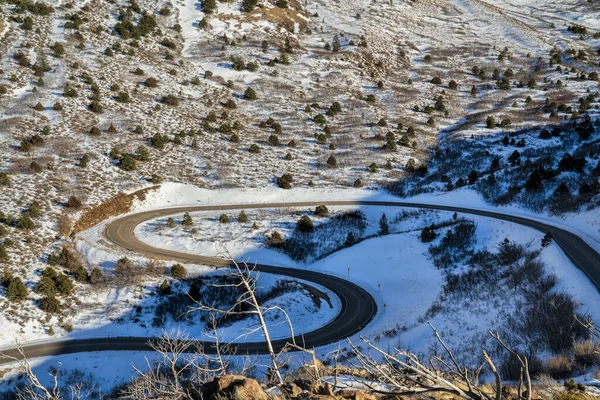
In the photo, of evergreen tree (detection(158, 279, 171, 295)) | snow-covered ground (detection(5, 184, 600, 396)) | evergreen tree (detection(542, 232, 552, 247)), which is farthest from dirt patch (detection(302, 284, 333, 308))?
evergreen tree (detection(542, 232, 552, 247))

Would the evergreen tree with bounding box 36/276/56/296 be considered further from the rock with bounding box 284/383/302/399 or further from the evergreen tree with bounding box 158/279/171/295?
the rock with bounding box 284/383/302/399

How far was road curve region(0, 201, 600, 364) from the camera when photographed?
25.5 meters

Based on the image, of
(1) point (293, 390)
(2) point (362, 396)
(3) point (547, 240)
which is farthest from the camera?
(3) point (547, 240)

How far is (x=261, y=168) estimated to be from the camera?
47219 millimetres

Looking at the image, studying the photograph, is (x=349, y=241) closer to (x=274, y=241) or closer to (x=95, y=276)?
(x=274, y=241)

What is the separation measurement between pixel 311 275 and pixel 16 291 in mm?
20590

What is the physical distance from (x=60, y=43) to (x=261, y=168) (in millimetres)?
39954

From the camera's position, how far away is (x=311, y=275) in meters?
33.7

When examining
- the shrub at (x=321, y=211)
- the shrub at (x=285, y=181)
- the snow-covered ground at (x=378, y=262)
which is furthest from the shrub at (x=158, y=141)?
the shrub at (x=321, y=211)

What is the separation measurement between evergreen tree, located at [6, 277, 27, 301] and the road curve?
378 centimetres

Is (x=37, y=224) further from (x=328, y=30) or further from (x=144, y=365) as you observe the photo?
(x=328, y=30)

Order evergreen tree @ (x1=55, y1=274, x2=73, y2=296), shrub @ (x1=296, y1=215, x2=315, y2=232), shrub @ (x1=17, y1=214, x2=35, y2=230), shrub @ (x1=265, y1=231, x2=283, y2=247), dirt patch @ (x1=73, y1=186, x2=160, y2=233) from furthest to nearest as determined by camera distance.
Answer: shrub @ (x1=296, y1=215, x2=315, y2=232) → dirt patch @ (x1=73, y1=186, x2=160, y2=233) → shrub @ (x1=265, y1=231, x2=283, y2=247) → shrub @ (x1=17, y1=214, x2=35, y2=230) → evergreen tree @ (x1=55, y1=274, x2=73, y2=296)

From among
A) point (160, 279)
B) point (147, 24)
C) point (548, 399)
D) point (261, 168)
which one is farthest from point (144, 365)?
point (147, 24)

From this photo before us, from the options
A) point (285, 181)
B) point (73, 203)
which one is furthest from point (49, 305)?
point (285, 181)
